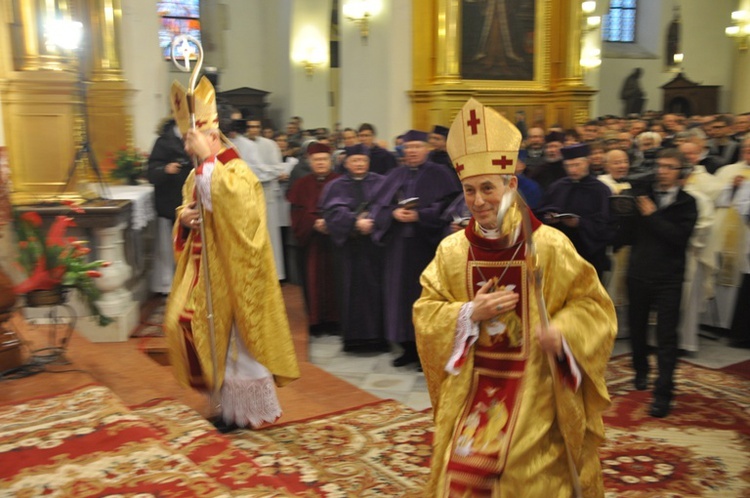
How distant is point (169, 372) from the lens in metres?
6.18

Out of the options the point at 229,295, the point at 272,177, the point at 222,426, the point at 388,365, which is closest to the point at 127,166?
the point at 272,177

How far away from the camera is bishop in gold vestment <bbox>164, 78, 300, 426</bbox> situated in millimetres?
4875

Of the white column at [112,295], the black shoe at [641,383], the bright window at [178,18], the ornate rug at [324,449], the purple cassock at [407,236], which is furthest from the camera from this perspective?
the bright window at [178,18]

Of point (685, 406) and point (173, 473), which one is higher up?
point (173, 473)

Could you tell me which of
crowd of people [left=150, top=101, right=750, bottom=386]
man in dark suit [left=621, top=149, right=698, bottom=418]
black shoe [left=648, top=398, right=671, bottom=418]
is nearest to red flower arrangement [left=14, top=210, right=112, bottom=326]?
crowd of people [left=150, top=101, right=750, bottom=386]

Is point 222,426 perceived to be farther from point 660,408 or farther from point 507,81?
point 507,81

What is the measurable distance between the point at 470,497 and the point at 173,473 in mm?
1729

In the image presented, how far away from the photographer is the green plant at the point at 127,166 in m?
9.08

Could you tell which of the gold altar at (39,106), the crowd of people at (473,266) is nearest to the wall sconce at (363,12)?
the crowd of people at (473,266)

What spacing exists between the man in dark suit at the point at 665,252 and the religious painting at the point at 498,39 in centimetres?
736

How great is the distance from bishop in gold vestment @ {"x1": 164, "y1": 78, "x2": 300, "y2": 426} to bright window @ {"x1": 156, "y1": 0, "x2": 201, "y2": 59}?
15.8m

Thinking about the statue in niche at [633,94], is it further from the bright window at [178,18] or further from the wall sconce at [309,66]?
the bright window at [178,18]

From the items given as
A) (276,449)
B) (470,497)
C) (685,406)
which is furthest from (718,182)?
(470,497)

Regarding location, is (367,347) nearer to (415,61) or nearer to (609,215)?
(609,215)
